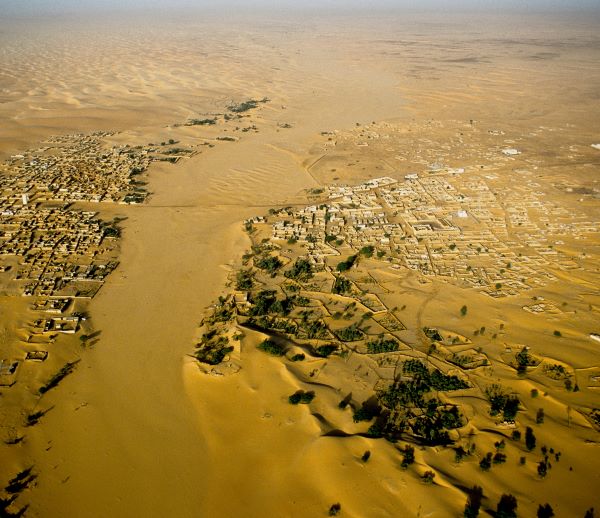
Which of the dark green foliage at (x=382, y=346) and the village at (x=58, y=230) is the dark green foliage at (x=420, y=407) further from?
the village at (x=58, y=230)

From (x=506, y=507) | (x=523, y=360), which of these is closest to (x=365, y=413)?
(x=506, y=507)

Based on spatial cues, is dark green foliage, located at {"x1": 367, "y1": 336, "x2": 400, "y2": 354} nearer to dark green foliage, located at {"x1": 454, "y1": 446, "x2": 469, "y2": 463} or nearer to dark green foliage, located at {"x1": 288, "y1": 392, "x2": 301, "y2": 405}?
dark green foliage, located at {"x1": 288, "y1": 392, "x2": 301, "y2": 405}

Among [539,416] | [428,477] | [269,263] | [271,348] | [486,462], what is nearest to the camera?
[428,477]

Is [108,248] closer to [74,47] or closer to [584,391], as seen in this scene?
[584,391]

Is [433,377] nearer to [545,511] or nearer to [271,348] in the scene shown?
[545,511]

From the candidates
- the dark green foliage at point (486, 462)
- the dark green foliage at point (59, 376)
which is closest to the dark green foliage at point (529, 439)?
the dark green foliage at point (486, 462)
